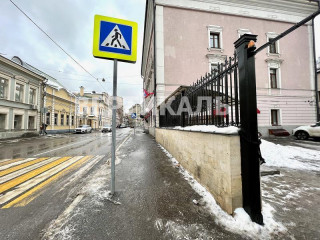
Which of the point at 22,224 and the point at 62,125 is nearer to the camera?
the point at 22,224

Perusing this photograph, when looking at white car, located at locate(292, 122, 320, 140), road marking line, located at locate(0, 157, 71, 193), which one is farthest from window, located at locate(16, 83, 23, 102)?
white car, located at locate(292, 122, 320, 140)

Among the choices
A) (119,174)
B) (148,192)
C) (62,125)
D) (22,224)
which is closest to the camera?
(22,224)

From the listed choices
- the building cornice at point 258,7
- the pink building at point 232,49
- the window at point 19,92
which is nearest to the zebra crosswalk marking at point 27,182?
the pink building at point 232,49

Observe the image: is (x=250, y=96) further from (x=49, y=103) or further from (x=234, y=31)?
(x=49, y=103)

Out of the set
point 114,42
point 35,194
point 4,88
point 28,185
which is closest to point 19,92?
point 4,88

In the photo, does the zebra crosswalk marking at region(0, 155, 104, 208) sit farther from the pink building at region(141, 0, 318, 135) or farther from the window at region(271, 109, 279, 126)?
the window at region(271, 109, 279, 126)

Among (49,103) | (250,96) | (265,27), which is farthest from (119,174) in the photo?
(49,103)

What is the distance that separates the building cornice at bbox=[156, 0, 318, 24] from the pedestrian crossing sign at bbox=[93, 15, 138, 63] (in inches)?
565

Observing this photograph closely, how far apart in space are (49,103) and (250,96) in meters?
25.8

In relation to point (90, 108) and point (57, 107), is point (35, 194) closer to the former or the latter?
point (57, 107)

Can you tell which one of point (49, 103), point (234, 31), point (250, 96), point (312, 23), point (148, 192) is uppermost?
point (312, 23)

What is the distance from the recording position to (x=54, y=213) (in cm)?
205

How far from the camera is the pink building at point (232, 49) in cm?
1327

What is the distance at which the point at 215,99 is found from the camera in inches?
125
